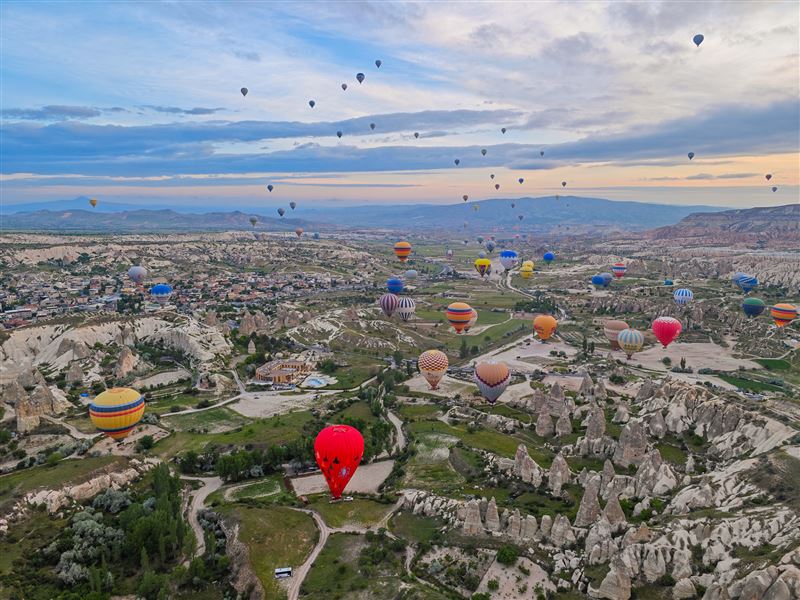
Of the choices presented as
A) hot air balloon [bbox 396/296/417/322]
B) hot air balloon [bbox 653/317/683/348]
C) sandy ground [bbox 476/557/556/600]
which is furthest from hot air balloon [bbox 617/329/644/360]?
sandy ground [bbox 476/557/556/600]

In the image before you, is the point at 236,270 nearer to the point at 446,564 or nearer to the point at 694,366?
the point at 694,366

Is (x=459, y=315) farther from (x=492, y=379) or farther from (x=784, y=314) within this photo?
(x=784, y=314)

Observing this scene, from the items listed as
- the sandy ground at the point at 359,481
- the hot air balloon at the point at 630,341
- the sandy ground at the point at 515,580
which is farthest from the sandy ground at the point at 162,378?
the hot air balloon at the point at 630,341

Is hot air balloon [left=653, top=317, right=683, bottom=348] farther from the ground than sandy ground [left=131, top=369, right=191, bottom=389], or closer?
farther from the ground

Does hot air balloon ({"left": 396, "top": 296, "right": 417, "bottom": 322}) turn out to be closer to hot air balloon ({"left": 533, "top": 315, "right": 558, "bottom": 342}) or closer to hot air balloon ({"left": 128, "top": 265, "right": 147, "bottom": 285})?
hot air balloon ({"left": 533, "top": 315, "right": 558, "bottom": 342})

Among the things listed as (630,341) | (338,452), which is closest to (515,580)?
(338,452)

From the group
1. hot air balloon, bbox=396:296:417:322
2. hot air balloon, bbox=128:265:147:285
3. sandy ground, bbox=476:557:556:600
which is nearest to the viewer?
sandy ground, bbox=476:557:556:600

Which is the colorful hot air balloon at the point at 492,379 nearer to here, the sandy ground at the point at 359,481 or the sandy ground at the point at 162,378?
the sandy ground at the point at 359,481
